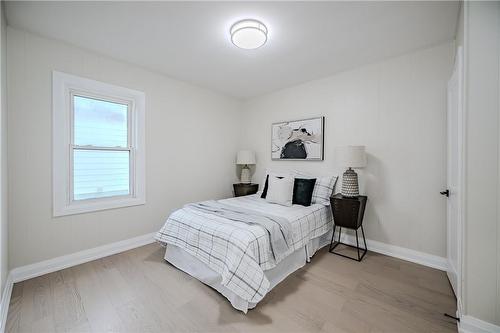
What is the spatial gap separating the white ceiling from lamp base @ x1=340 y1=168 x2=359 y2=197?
149cm

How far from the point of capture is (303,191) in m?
2.90

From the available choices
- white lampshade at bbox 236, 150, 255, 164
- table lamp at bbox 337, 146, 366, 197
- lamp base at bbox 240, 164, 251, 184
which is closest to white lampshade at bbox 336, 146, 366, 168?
table lamp at bbox 337, 146, 366, 197

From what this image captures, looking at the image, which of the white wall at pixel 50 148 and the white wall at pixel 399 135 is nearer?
the white wall at pixel 50 148

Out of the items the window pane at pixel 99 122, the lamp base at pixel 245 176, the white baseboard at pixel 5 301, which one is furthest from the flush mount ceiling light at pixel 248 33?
the white baseboard at pixel 5 301

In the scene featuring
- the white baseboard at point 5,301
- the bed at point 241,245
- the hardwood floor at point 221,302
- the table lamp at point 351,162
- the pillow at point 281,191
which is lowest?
the hardwood floor at point 221,302

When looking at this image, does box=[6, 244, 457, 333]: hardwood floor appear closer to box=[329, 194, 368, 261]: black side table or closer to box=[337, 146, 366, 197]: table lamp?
box=[329, 194, 368, 261]: black side table

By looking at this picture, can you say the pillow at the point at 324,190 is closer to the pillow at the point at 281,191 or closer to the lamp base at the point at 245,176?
the pillow at the point at 281,191

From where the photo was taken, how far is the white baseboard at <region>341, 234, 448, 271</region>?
2.32 meters

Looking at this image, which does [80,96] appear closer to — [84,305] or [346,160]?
[84,305]

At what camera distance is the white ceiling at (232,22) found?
179 centimetres

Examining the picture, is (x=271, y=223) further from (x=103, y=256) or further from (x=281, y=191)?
(x=103, y=256)

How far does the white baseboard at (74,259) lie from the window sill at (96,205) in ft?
1.55

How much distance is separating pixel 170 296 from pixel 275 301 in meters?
0.93

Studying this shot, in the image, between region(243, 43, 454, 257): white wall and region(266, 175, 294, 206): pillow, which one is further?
region(266, 175, 294, 206): pillow
